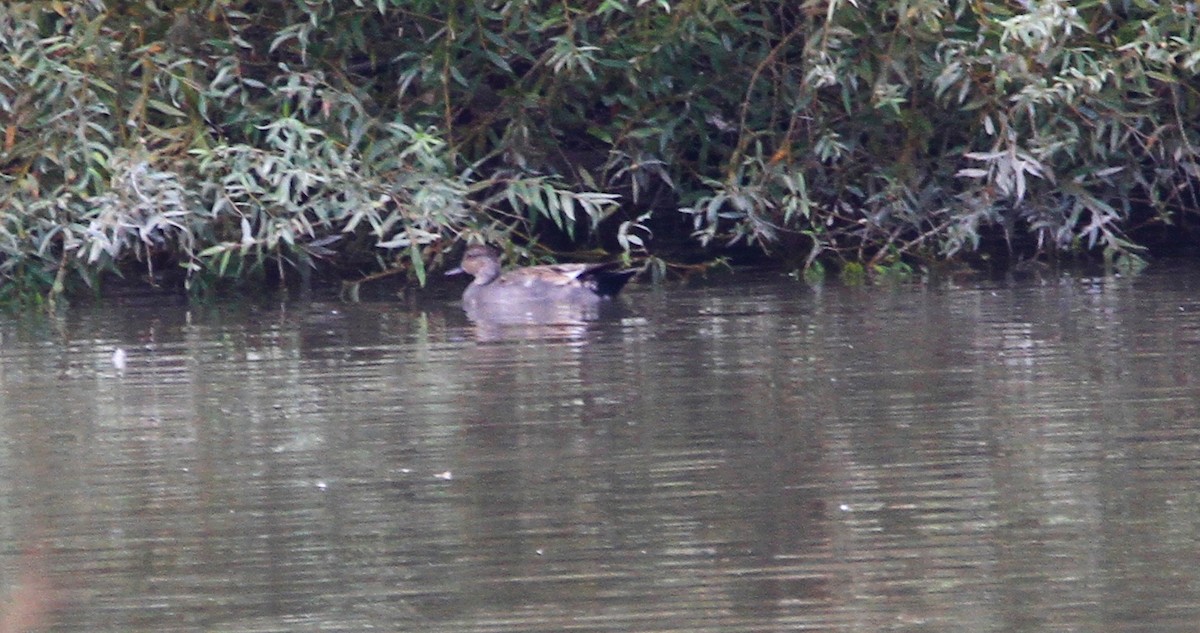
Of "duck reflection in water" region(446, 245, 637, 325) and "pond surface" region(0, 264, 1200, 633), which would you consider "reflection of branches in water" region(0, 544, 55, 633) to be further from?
→ "duck reflection in water" region(446, 245, 637, 325)

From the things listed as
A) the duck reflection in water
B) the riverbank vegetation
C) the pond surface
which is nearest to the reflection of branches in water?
the pond surface

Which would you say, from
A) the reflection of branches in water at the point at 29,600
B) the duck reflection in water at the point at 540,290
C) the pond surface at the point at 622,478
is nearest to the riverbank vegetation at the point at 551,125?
the duck reflection in water at the point at 540,290

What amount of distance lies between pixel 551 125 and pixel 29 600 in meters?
8.63

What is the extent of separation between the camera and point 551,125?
45.7 ft

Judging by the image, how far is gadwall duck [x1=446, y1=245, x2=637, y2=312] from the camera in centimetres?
1267

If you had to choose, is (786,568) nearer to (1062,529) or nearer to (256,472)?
(1062,529)

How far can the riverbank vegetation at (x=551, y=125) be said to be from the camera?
1259 centimetres

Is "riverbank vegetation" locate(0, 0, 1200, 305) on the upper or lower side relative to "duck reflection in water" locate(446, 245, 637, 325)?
upper

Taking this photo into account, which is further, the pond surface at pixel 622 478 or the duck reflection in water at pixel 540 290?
the duck reflection in water at pixel 540 290

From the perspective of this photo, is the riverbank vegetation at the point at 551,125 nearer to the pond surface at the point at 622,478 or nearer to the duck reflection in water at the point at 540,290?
the duck reflection in water at the point at 540,290

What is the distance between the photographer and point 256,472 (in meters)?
7.25

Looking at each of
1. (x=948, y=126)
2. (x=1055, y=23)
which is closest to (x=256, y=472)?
(x=1055, y=23)

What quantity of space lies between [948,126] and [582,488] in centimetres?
776

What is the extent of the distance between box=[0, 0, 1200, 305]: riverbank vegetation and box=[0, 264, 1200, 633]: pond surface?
188 centimetres
